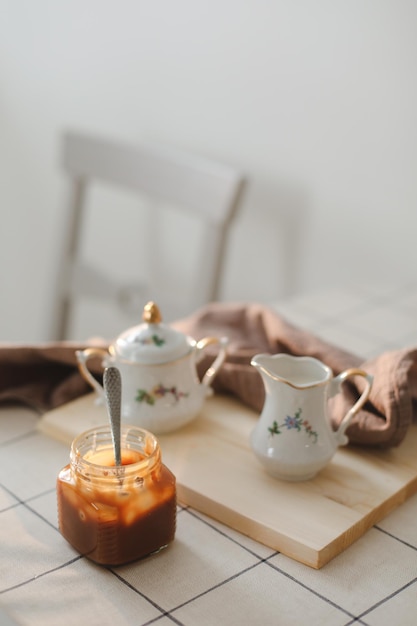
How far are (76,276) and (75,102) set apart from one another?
54 centimetres

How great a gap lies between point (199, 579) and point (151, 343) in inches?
12.6

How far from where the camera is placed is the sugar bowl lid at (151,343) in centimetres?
105

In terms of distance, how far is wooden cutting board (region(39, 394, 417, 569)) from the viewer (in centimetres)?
89

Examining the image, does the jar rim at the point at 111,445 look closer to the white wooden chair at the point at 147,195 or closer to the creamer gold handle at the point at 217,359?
the creamer gold handle at the point at 217,359

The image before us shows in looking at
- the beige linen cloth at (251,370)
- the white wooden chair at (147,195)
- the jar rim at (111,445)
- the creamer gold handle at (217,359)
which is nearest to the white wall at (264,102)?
the white wooden chair at (147,195)

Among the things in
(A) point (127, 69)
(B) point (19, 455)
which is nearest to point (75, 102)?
(A) point (127, 69)

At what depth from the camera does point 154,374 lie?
3.47 ft

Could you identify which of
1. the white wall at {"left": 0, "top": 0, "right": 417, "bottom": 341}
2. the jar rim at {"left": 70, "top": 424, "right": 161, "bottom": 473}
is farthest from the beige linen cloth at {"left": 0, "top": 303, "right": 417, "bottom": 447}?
the white wall at {"left": 0, "top": 0, "right": 417, "bottom": 341}

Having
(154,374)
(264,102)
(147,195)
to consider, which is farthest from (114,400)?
(264,102)

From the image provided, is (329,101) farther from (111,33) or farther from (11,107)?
(11,107)

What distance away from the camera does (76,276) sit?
1.96 metres

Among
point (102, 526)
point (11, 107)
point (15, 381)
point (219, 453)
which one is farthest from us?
point (11, 107)

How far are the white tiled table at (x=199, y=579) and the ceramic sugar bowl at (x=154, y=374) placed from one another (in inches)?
5.4

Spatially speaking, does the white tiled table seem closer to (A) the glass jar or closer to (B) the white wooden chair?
(A) the glass jar
